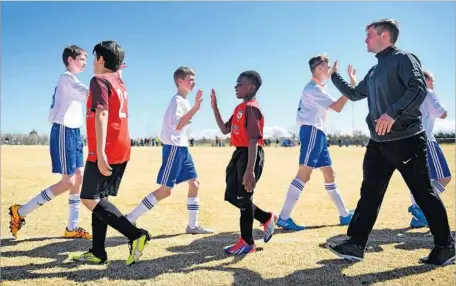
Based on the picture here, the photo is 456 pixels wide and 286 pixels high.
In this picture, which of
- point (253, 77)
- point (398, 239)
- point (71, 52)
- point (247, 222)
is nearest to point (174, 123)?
point (253, 77)

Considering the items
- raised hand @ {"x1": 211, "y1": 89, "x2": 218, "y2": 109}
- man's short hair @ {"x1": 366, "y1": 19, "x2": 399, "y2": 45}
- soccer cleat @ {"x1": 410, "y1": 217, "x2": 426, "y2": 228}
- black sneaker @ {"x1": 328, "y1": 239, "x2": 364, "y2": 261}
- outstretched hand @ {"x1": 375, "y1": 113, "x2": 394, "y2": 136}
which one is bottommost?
soccer cleat @ {"x1": 410, "y1": 217, "x2": 426, "y2": 228}

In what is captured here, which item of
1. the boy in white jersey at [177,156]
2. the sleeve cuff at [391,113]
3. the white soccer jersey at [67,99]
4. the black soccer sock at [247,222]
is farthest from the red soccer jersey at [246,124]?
the white soccer jersey at [67,99]

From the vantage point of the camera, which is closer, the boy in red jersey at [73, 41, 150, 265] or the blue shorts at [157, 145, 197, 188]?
the boy in red jersey at [73, 41, 150, 265]

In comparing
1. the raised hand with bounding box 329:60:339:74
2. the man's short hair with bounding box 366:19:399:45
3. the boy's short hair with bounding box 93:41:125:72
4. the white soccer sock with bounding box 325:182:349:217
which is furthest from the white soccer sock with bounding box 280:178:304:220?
the boy's short hair with bounding box 93:41:125:72

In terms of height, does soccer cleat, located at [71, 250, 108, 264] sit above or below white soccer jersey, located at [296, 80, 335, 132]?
below

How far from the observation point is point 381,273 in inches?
145

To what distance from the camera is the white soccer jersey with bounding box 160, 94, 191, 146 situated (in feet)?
18.0

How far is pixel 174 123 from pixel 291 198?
2.10 metres

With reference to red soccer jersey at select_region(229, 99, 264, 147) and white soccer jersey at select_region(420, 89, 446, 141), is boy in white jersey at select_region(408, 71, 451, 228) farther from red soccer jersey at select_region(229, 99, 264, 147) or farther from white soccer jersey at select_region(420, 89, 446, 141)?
red soccer jersey at select_region(229, 99, 264, 147)

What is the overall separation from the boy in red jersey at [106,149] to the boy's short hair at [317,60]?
305 cm

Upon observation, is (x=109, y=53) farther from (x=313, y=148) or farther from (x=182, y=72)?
(x=313, y=148)

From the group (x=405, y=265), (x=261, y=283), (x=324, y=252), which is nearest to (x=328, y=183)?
(x=324, y=252)

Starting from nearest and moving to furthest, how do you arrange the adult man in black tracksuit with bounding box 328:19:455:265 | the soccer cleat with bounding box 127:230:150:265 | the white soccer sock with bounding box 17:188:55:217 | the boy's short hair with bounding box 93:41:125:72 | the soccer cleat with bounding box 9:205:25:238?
Answer: the adult man in black tracksuit with bounding box 328:19:455:265, the soccer cleat with bounding box 127:230:150:265, the boy's short hair with bounding box 93:41:125:72, the soccer cleat with bounding box 9:205:25:238, the white soccer sock with bounding box 17:188:55:217

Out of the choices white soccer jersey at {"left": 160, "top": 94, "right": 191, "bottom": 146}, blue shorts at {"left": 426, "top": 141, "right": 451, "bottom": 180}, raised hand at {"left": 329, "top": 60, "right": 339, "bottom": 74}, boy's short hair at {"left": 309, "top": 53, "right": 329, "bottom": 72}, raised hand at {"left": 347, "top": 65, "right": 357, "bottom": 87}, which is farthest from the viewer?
boy's short hair at {"left": 309, "top": 53, "right": 329, "bottom": 72}
